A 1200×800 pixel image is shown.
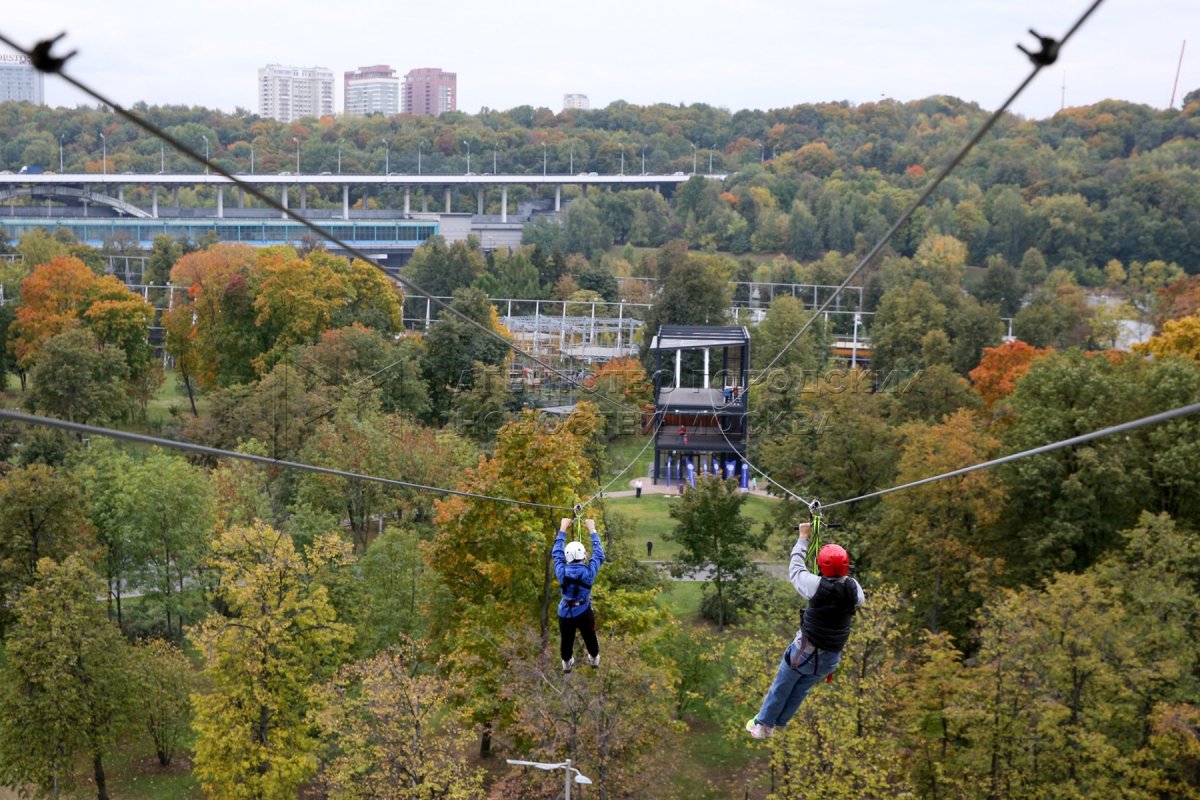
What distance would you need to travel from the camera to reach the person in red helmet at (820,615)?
8.73 meters

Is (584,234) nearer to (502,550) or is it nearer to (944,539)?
(944,539)

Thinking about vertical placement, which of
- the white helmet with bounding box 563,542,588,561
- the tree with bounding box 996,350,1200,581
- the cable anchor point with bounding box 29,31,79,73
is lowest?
the tree with bounding box 996,350,1200,581

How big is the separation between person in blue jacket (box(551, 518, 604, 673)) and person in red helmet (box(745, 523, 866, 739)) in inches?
130

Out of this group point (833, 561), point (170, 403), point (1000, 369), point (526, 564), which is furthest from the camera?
point (170, 403)

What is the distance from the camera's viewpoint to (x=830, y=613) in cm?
889

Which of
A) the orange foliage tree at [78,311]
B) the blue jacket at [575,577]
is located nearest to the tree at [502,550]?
the blue jacket at [575,577]

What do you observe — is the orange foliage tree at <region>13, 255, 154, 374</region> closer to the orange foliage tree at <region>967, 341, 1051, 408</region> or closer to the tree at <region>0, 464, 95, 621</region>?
the tree at <region>0, 464, 95, 621</region>

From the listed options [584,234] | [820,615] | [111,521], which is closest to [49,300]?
[111,521]

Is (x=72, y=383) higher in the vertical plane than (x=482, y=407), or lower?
higher

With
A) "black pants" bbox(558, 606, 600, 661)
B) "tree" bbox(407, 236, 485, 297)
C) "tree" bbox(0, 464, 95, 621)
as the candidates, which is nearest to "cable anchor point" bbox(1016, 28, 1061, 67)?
"black pants" bbox(558, 606, 600, 661)

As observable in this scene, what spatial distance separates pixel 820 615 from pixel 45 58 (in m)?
6.36

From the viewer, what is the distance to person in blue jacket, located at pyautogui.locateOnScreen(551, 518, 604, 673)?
41.1ft

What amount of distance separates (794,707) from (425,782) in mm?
11016

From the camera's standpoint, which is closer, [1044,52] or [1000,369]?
[1044,52]
